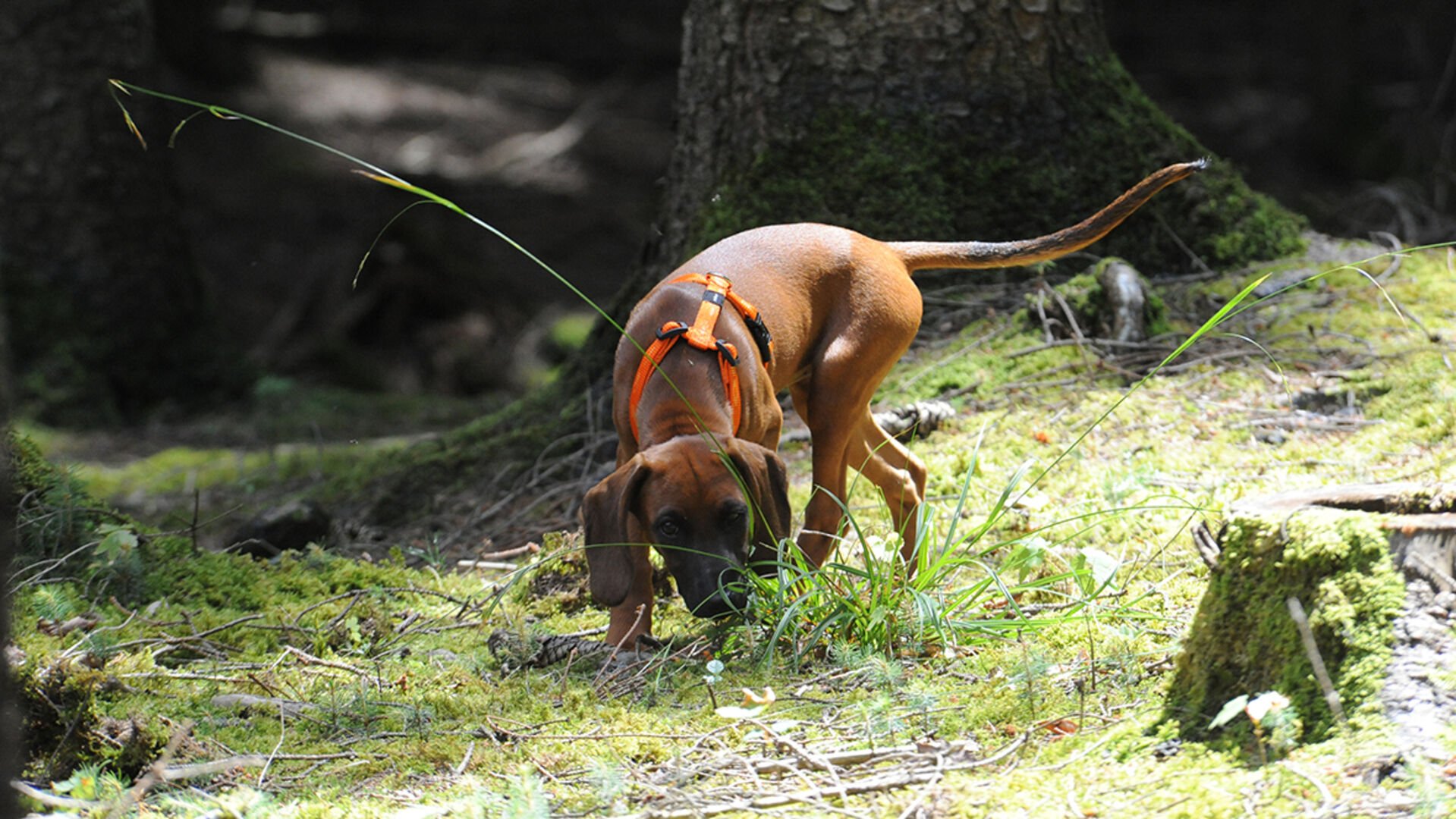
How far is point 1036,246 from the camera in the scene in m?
3.90

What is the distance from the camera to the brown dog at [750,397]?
128 inches

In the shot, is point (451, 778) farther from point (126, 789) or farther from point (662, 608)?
point (662, 608)

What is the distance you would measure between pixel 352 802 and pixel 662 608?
4.35 feet

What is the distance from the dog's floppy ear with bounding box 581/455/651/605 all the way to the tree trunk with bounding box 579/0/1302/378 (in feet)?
6.55

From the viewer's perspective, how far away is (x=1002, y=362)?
16.1 feet

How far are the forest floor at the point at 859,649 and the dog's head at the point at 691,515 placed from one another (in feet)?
0.55

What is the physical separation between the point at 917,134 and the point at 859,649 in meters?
2.80

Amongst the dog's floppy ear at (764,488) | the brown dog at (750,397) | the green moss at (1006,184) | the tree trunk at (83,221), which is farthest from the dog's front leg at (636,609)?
the tree trunk at (83,221)

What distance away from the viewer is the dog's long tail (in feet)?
11.4

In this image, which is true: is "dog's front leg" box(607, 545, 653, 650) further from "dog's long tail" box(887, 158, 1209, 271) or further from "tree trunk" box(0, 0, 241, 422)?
"tree trunk" box(0, 0, 241, 422)

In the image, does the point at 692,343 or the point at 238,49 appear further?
the point at 238,49

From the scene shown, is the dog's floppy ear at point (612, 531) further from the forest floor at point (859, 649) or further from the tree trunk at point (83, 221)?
the tree trunk at point (83, 221)

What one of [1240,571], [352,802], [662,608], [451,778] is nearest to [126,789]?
[352,802]

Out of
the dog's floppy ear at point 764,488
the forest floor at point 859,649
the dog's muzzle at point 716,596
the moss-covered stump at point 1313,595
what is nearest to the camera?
the moss-covered stump at point 1313,595
